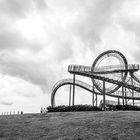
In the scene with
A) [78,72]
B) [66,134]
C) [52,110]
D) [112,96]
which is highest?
[78,72]

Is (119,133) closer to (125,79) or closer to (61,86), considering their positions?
(125,79)

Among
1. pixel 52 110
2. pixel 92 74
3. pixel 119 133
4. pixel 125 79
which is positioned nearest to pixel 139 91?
pixel 125 79

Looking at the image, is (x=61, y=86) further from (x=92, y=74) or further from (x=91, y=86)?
(x=92, y=74)

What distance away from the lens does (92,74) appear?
43219 mm

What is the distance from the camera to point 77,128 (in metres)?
20.7

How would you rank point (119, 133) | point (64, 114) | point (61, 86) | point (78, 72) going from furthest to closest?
point (61, 86), point (78, 72), point (64, 114), point (119, 133)

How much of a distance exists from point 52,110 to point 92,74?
1281 cm

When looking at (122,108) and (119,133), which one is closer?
(119,133)

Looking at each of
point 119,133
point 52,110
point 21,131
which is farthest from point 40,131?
point 52,110

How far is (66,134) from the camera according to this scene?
19.4 meters

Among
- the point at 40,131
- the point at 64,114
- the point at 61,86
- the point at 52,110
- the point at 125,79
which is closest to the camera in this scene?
the point at 40,131

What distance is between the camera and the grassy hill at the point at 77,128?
1862 centimetres

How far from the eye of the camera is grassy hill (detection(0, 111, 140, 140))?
1862cm

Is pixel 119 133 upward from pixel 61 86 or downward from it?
downward
